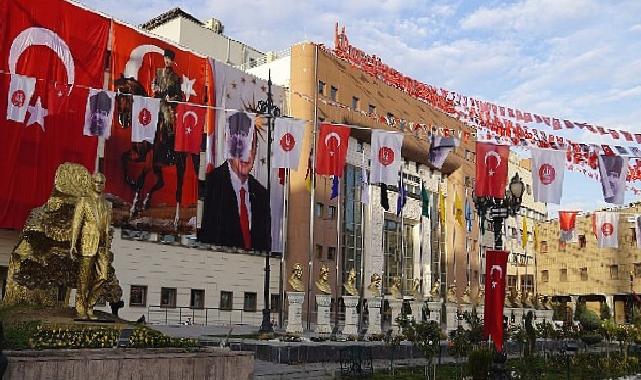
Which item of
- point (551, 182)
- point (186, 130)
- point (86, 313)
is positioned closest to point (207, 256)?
point (186, 130)

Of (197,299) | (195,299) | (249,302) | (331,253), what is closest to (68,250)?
(195,299)

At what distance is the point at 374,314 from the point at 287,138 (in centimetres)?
1346

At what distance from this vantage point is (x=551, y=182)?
1011 inches

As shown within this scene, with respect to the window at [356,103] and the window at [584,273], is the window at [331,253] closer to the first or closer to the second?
the window at [356,103]

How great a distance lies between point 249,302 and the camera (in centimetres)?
4400

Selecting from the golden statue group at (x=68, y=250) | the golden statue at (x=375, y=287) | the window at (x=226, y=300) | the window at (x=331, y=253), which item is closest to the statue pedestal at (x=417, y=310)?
the golden statue at (x=375, y=287)

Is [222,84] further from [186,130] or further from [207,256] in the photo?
[186,130]

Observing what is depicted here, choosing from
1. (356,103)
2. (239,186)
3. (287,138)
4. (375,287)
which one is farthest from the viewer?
(356,103)

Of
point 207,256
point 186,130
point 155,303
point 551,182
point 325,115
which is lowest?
point 155,303

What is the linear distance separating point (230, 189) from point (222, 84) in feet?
22.0

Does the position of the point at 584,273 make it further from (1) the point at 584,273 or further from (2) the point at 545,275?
(2) the point at 545,275

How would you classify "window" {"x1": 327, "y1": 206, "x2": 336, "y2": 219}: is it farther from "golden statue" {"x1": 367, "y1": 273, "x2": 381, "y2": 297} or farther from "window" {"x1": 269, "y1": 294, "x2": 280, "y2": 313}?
"golden statue" {"x1": 367, "y1": 273, "x2": 381, "y2": 297}

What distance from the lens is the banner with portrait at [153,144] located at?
35188 millimetres

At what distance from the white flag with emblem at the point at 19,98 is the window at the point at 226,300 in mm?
18715
